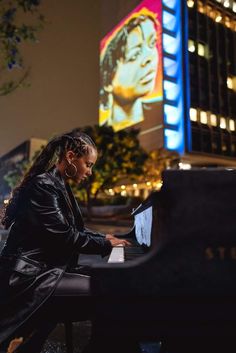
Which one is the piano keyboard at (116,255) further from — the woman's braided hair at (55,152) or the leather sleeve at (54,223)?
the woman's braided hair at (55,152)

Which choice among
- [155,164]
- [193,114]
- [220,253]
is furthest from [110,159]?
[220,253]

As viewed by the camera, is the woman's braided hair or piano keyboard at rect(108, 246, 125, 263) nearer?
piano keyboard at rect(108, 246, 125, 263)

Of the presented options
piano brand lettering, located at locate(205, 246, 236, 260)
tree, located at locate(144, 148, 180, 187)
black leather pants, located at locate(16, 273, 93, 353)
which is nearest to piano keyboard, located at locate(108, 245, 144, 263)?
black leather pants, located at locate(16, 273, 93, 353)

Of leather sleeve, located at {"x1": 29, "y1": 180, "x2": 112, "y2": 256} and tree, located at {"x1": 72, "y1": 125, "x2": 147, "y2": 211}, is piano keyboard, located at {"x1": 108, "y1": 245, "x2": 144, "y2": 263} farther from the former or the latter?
tree, located at {"x1": 72, "y1": 125, "x2": 147, "y2": 211}

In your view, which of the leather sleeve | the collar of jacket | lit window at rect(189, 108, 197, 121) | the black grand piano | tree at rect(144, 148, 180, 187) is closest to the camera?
the black grand piano

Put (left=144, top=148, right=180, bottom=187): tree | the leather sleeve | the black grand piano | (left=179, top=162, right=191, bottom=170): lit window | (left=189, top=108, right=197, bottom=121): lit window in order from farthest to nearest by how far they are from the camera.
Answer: (left=189, top=108, right=197, bottom=121): lit window < (left=179, top=162, right=191, bottom=170): lit window < (left=144, top=148, right=180, bottom=187): tree < the leather sleeve < the black grand piano

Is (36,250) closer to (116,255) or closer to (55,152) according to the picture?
(116,255)

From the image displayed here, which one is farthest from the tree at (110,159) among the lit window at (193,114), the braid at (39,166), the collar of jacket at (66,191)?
the braid at (39,166)

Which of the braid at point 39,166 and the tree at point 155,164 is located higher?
the tree at point 155,164

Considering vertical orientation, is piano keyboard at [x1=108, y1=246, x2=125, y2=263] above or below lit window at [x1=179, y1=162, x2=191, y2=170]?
below

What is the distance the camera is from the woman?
199 centimetres

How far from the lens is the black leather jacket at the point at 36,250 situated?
1.99m

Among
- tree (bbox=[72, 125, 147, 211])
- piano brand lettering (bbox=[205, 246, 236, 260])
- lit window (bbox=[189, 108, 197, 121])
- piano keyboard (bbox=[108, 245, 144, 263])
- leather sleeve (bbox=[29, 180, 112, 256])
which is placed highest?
lit window (bbox=[189, 108, 197, 121])

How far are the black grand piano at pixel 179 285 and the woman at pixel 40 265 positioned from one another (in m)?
0.46
